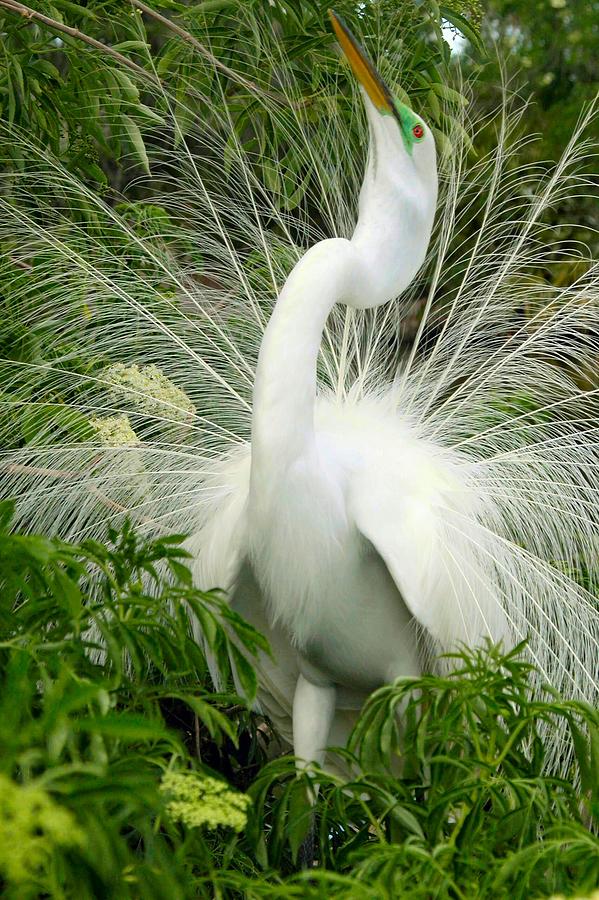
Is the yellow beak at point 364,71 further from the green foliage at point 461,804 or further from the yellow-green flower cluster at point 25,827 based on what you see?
the yellow-green flower cluster at point 25,827

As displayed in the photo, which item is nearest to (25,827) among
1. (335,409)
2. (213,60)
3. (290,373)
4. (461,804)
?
(461,804)

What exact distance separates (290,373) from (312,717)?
2.31 feet

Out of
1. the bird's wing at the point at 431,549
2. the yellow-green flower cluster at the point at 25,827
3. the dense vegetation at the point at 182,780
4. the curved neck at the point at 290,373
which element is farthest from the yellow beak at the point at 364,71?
the yellow-green flower cluster at the point at 25,827

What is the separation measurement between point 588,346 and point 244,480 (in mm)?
762

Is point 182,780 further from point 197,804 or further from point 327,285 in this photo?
point 327,285

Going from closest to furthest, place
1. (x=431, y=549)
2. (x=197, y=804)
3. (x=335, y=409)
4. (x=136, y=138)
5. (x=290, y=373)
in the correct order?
(x=197, y=804) → (x=290, y=373) → (x=431, y=549) → (x=136, y=138) → (x=335, y=409)

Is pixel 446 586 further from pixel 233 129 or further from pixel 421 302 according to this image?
pixel 421 302

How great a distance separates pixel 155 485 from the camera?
2512mm

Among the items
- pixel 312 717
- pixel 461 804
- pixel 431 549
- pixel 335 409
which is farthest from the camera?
pixel 335 409

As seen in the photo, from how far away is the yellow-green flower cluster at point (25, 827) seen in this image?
3.26 feet

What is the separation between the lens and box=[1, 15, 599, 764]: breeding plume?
2102 millimetres

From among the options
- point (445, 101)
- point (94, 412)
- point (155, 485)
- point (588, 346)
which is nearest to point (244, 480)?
point (155, 485)

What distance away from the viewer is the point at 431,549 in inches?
82.5

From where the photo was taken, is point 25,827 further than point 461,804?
No
